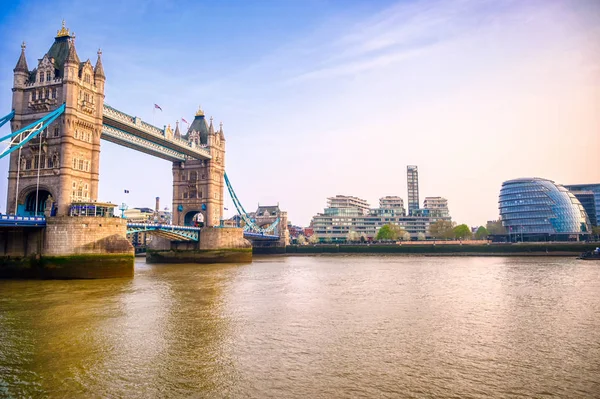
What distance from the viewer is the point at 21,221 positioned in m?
31.7

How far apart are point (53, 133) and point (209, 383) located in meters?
37.2

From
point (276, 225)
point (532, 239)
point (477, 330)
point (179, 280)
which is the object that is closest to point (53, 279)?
point (179, 280)

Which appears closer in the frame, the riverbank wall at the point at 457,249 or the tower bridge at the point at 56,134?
the tower bridge at the point at 56,134

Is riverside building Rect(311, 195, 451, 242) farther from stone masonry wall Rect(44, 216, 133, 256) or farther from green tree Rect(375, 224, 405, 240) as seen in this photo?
stone masonry wall Rect(44, 216, 133, 256)

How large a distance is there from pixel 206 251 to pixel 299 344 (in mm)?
49758

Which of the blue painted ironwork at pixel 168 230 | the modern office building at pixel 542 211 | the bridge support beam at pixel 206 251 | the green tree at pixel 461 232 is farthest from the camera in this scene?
the green tree at pixel 461 232

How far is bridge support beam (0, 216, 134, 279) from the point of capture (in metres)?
33.8

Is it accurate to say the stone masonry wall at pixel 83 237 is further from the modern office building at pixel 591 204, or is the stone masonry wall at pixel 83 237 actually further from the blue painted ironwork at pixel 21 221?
the modern office building at pixel 591 204

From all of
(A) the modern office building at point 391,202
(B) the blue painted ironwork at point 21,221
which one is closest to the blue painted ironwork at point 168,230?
(B) the blue painted ironwork at point 21,221

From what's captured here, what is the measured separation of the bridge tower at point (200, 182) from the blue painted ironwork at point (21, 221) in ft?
114

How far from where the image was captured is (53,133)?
39.0 m

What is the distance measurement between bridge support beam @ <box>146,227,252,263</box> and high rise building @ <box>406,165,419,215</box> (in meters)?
119

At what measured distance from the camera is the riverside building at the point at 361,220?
143 m

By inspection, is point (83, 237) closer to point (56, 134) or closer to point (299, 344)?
point (56, 134)
